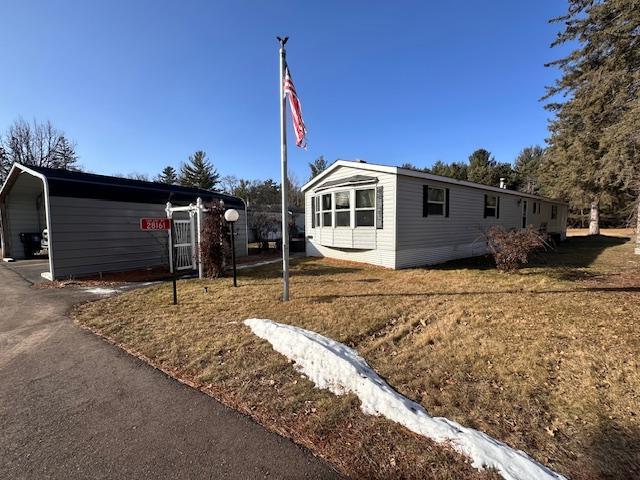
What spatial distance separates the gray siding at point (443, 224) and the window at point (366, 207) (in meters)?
0.91

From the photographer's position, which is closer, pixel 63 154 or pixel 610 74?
pixel 610 74

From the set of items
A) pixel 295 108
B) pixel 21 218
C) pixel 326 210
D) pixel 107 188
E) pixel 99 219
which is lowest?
pixel 99 219

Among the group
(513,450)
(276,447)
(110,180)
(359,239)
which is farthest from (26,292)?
(513,450)

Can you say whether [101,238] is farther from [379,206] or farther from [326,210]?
[379,206]

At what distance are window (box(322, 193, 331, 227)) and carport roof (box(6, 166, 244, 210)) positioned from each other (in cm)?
505

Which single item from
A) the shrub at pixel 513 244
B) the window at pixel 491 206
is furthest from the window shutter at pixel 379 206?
the window at pixel 491 206

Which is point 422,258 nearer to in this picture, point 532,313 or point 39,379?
A: point 532,313

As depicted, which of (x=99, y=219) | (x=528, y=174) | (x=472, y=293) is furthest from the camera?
(x=528, y=174)

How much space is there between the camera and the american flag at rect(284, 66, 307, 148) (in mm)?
5387

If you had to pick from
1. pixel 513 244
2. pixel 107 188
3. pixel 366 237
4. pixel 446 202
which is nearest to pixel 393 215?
pixel 366 237

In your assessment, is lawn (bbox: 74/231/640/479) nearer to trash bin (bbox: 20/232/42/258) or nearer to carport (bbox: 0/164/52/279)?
carport (bbox: 0/164/52/279)

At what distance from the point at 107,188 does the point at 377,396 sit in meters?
10.5

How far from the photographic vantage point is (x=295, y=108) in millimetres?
5402

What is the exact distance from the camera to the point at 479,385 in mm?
2965
